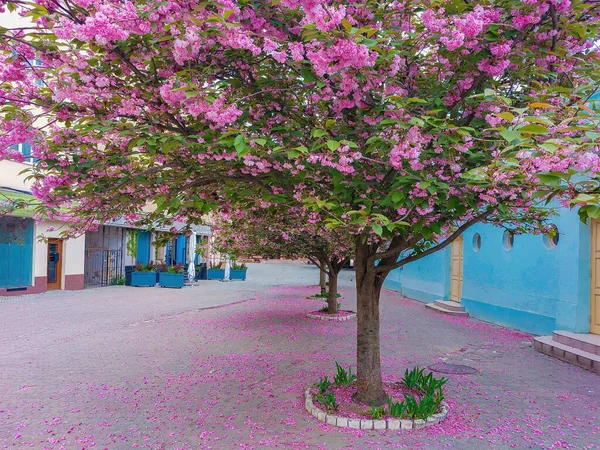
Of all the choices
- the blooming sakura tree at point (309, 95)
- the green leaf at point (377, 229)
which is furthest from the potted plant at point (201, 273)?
the green leaf at point (377, 229)

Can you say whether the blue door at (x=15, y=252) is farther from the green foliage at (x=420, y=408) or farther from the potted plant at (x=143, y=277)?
the green foliage at (x=420, y=408)

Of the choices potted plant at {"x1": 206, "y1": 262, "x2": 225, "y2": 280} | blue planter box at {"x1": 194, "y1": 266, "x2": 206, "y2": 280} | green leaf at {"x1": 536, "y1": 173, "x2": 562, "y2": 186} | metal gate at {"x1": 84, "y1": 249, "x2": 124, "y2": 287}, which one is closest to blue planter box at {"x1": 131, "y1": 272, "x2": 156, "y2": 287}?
metal gate at {"x1": 84, "y1": 249, "x2": 124, "y2": 287}

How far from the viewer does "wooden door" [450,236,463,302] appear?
14.9 meters

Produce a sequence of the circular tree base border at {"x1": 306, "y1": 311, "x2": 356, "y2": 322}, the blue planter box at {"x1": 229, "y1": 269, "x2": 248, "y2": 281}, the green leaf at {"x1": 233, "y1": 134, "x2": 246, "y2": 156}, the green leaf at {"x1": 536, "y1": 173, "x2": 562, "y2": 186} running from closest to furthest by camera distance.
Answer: the green leaf at {"x1": 536, "y1": 173, "x2": 562, "y2": 186} → the green leaf at {"x1": 233, "y1": 134, "x2": 246, "y2": 156} → the circular tree base border at {"x1": 306, "y1": 311, "x2": 356, "y2": 322} → the blue planter box at {"x1": 229, "y1": 269, "x2": 248, "y2": 281}

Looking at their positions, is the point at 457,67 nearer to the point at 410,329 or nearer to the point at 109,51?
the point at 109,51

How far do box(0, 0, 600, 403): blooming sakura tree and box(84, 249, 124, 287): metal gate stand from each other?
61.0 ft

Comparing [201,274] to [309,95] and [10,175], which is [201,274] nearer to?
[10,175]

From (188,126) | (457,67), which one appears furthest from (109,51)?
(457,67)

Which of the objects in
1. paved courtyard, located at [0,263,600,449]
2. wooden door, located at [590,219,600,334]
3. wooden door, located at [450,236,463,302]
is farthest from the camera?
wooden door, located at [450,236,463,302]

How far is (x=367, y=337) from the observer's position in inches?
209

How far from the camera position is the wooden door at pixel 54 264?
18.6 metres

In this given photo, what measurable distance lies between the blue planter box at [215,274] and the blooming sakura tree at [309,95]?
75.8 ft

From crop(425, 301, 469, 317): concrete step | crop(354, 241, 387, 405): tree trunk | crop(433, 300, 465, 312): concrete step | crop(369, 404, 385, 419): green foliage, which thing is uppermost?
crop(354, 241, 387, 405): tree trunk

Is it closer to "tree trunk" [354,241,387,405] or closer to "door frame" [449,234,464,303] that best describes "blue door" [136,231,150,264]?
"door frame" [449,234,464,303]
